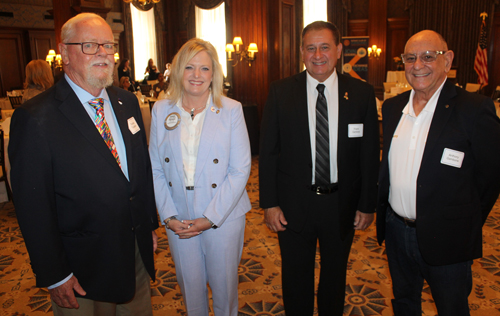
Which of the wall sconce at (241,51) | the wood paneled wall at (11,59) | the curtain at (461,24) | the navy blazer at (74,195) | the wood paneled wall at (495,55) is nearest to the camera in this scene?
the navy blazer at (74,195)

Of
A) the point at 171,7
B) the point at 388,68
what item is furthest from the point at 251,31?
the point at 388,68

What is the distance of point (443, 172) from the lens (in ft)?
5.51

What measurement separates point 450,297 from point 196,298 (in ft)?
4.29

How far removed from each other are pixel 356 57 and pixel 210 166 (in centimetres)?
1099

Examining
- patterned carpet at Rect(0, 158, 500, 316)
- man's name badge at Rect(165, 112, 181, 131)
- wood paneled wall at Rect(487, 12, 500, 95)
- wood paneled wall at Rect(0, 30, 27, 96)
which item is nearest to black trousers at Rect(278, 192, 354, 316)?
patterned carpet at Rect(0, 158, 500, 316)

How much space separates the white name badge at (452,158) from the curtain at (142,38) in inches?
535

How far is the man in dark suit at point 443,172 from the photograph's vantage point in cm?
166

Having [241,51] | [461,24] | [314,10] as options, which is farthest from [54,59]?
[461,24]

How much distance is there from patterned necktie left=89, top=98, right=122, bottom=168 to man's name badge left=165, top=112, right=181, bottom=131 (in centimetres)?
35

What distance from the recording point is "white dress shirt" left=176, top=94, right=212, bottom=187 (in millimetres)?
1914

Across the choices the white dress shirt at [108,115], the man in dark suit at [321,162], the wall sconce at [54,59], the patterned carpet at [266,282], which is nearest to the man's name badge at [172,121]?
the white dress shirt at [108,115]

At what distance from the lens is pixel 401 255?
1.92 metres

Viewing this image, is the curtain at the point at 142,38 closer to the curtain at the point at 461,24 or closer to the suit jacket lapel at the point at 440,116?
the curtain at the point at 461,24

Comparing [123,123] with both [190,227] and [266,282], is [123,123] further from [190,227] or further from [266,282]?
[266,282]
